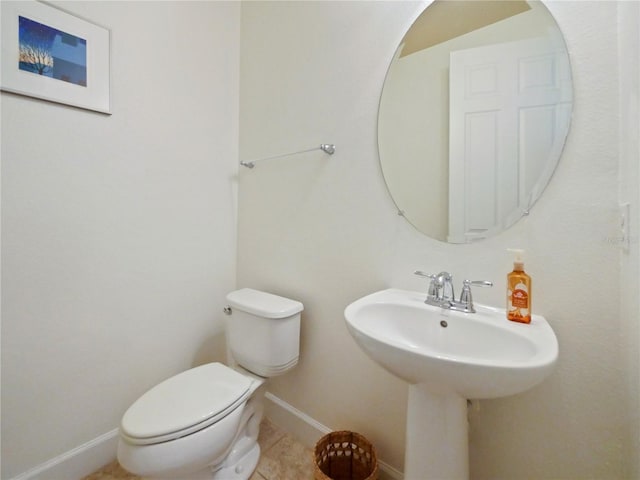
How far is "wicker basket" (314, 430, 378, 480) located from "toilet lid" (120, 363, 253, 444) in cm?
38

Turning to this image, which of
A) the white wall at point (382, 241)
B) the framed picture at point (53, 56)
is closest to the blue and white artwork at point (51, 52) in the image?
the framed picture at point (53, 56)

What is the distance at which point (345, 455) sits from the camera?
107 cm

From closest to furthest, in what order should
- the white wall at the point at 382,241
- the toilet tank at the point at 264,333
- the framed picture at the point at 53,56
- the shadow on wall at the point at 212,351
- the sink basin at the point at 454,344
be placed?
1. the sink basin at the point at 454,344
2. the white wall at the point at 382,241
3. the framed picture at the point at 53,56
4. the toilet tank at the point at 264,333
5. the shadow on wall at the point at 212,351

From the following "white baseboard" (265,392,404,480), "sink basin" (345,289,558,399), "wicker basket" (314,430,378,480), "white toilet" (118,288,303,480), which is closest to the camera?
"sink basin" (345,289,558,399)

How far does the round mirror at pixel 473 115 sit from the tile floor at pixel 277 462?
111cm

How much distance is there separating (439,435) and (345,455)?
53 cm

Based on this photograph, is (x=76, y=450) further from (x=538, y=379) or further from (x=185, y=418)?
(x=538, y=379)

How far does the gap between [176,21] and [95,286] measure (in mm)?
1275

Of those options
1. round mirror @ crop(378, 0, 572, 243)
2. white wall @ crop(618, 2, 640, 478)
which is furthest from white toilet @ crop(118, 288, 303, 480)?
white wall @ crop(618, 2, 640, 478)

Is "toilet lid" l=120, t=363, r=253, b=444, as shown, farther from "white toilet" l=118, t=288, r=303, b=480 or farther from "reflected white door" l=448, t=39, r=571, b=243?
"reflected white door" l=448, t=39, r=571, b=243

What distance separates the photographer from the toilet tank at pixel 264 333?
1.13 meters

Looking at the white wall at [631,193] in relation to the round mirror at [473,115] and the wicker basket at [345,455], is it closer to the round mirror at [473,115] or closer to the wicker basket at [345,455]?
the round mirror at [473,115]

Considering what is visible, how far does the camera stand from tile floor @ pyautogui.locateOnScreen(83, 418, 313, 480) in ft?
3.61

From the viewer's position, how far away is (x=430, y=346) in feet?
2.70
